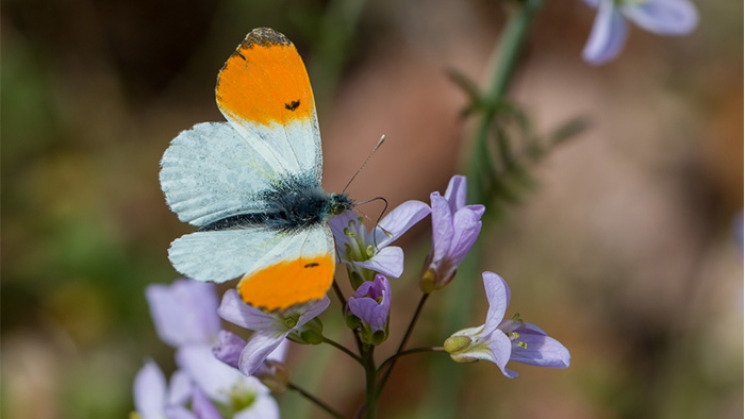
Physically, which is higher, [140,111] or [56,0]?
[56,0]

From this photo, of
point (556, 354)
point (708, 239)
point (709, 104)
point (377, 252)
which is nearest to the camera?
point (556, 354)

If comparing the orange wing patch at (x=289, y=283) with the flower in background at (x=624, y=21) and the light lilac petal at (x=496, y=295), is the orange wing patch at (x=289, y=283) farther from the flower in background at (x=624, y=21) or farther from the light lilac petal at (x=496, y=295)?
the flower in background at (x=624, y=21)

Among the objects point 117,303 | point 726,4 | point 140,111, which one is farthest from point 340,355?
point 726,4

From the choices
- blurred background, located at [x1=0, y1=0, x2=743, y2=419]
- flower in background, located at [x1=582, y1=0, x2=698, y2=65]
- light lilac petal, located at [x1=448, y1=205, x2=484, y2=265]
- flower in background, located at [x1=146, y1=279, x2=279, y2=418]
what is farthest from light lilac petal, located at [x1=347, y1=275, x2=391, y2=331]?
blurred background, located at [x1=0, y1=0, x2=743, y2=419]

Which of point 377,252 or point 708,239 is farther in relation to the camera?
point 708,239

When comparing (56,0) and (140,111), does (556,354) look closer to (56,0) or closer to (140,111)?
(140,111)

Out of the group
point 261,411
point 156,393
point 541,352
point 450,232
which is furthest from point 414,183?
point 541,352

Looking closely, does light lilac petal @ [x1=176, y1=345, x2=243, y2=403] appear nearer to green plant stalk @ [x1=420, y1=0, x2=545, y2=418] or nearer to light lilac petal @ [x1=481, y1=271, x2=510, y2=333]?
light lilac petal @ [x1=481, y1=271, x2=510, y2=333]
